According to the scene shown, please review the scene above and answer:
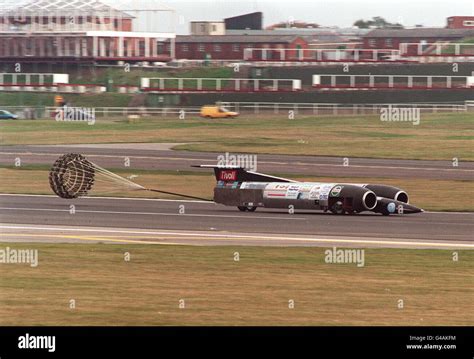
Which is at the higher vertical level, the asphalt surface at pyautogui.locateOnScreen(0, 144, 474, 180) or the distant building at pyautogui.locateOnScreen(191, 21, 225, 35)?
the distant building at pyautogui.locateOnScreen(191, 21, 225, 35)

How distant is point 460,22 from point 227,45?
14862mm

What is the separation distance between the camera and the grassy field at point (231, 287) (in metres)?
21.5

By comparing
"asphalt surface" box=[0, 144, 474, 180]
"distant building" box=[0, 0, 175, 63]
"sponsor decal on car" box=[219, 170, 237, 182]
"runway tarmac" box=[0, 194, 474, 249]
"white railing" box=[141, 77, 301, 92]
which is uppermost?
"distant building" box=[0, 0, 175, 63]

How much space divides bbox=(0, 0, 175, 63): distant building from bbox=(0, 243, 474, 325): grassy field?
67.8 ft

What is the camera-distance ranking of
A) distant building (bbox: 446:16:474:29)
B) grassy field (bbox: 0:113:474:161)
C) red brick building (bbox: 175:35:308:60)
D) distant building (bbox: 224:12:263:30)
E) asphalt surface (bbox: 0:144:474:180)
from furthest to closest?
1. distant building (bbox: 446:16:474:29)
2. distant building (bbox: 224:12:263:30)
3. red brick building (bbox: 175:35:308:60)
4. grassy field (bbox: 0:113:474:161)
5. asphalt surface (bbox: 0:144:474:180)

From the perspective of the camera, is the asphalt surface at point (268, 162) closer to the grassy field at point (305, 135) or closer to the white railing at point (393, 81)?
the grassy field at point (305, 135)

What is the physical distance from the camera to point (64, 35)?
4866 centimetres

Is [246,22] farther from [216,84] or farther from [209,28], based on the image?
[216,84]

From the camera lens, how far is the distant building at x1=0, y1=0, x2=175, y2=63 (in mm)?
48250

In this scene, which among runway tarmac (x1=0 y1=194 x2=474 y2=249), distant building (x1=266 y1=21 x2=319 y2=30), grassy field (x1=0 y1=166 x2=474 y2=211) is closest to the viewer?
runway tarmac (x1=0 y1=194 x2=474 y2=249)

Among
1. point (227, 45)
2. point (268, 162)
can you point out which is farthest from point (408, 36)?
point (268, 162)

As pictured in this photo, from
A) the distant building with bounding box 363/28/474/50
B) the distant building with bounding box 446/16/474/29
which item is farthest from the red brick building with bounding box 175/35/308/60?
the distant building with bounding box 446/16/474/29

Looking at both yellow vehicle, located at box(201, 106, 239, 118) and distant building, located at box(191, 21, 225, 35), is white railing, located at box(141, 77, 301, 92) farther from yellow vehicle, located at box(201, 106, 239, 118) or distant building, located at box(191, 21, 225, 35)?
distant building, located at box(191, 21, 225, 35)

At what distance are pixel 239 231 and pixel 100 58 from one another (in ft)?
60.9
